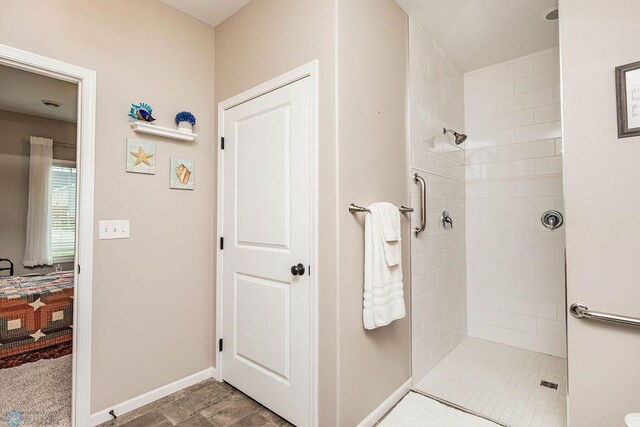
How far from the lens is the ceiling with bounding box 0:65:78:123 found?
306 cm

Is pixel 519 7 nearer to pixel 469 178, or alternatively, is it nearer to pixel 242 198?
pixel 469 178

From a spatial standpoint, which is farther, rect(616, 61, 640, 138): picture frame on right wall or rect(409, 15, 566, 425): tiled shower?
rect(409, 15, 566, 425): tiled shower

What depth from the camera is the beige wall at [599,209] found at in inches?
52.3

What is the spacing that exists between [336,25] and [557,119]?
7.24ft

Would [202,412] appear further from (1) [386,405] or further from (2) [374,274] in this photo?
(2) [374,274]

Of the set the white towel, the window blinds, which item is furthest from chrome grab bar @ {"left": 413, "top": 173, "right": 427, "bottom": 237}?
the window blinds

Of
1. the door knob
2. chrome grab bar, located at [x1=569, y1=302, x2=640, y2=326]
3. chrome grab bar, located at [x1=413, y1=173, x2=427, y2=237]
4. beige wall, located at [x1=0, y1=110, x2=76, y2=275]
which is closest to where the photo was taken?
chrome grab bar, located at [x1=569, y1=302, x2=640, y2=326]

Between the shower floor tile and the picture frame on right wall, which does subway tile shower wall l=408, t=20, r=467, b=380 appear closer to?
the shower floor tile

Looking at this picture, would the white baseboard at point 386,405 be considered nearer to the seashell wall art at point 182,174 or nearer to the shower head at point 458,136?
the seashell wall art at point 182,174

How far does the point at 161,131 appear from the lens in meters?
2.03

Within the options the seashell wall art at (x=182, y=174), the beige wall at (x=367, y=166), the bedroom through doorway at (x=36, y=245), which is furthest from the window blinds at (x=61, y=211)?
the beige wall at (x=367, y=166)

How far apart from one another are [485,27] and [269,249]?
2280mm

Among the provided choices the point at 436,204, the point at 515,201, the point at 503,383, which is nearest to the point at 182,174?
the point at 436,204

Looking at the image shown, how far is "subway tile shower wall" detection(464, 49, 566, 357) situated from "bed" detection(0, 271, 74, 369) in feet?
12.8
